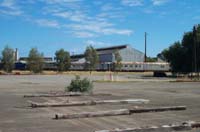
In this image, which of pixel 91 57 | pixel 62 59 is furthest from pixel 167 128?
pixel 91 57

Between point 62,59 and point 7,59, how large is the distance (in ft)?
54.5

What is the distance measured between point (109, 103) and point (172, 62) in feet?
206

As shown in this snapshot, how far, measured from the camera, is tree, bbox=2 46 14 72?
98925 mm

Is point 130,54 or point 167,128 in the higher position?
point 130,54

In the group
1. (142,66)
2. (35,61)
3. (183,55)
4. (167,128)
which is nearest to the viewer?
(167,128)

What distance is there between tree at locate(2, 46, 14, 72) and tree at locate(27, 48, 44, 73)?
3.79m

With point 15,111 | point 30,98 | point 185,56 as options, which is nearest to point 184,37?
point 185,56

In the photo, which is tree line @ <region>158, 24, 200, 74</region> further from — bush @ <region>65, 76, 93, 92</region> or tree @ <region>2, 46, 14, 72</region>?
bush @ <region>65, 76, 93, 92</region>

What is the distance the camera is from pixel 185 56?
3105 inches

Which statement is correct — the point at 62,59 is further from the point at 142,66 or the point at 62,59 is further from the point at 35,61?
the point at 142,66

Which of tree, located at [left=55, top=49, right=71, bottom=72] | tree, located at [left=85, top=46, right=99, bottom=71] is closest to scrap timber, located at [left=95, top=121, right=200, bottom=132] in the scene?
tree, located at [left=55, top=49, right=71, bottom=72]

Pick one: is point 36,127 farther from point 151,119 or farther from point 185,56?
point 185,56

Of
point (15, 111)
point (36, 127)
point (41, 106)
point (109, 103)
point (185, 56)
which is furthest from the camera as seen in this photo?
point (185, 56)

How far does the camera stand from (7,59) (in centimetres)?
9900
